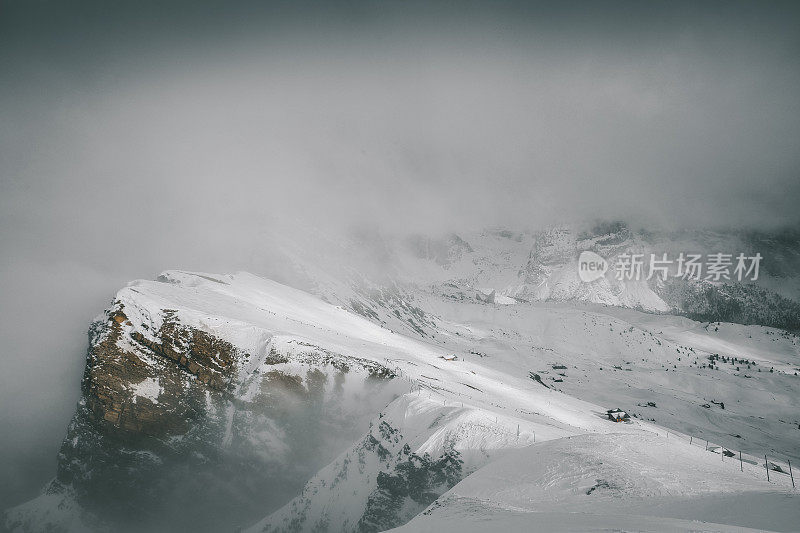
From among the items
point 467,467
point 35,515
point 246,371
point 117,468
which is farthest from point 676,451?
point 35,515

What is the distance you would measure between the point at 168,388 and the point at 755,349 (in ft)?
824

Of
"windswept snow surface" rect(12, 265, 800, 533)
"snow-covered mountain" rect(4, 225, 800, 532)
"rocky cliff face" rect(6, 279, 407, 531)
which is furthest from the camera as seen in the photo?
"rocky cliff face" rect(6, 279, 407, 531)

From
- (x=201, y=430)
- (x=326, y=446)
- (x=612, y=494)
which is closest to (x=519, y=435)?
(x=612, y=494)

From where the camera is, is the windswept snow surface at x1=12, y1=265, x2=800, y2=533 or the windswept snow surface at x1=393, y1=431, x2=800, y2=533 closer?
the windswept snow surface at x1=393, y1=431, x2=800, y2=533

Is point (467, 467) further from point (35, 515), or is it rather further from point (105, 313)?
point (35, 515)

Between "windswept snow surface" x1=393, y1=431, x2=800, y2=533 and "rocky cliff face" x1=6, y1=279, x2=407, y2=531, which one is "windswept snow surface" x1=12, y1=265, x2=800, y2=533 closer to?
"windswept snow surface" x1=393, y1=431, x2=800, y2=533

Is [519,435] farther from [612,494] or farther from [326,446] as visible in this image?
[326,446]

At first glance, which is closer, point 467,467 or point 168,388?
point 467,467

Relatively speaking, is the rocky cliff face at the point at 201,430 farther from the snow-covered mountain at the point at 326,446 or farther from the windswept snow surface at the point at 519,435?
the windswept snow surface at the point at 519,435

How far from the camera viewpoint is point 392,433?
37938 millimetres

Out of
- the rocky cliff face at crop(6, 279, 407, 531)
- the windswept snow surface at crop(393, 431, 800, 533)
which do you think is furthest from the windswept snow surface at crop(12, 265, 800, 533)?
the rocky cliff face at crop(6, 279, 407, 531)

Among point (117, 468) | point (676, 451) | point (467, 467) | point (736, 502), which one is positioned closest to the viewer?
point (736, 502)

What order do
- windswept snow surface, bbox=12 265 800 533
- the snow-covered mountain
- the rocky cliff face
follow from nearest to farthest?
windswept snow surface, bbox=12 265 800 533 < the snow-covered mountain < the rocky cliff face

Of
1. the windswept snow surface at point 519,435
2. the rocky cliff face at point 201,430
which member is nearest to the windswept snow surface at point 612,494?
the windswept snow surface at point 519,435
